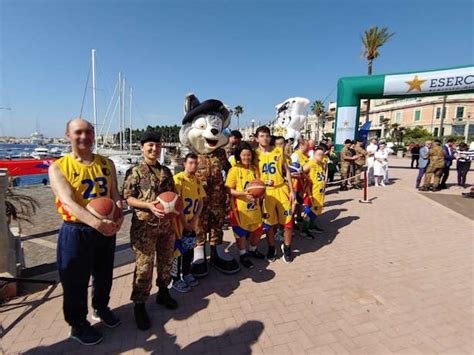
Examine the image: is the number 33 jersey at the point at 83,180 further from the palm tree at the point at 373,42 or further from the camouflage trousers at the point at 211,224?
the palm tree at the point at 373,42

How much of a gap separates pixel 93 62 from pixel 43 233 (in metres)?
26.8

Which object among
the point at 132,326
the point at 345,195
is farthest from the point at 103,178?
the point at 345,195

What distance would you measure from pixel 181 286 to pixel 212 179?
1.51 m

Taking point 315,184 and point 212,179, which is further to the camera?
point 315,184

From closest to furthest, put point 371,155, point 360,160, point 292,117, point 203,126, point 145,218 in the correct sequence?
point 145,218
point 203,126
point 360,160
point 371,155
point 292,117

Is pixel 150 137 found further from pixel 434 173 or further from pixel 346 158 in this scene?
pixel 434 173

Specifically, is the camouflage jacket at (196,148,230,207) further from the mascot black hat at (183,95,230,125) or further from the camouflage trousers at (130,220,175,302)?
the camouflage trousers at (130,220,175,302)

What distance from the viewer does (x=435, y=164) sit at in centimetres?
998

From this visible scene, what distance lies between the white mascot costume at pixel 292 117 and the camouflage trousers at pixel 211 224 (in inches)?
322

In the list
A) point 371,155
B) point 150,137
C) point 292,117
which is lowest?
point 371,155

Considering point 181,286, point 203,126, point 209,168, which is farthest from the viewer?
point 203,126

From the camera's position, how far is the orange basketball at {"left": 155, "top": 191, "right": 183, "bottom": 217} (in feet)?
8.11

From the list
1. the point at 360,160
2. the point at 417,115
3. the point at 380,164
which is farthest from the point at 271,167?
the point at 417,115

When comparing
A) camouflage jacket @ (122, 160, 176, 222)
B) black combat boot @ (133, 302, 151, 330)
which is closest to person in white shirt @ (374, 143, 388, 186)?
camouflage jacket @ (122, 160, 176, 222)
